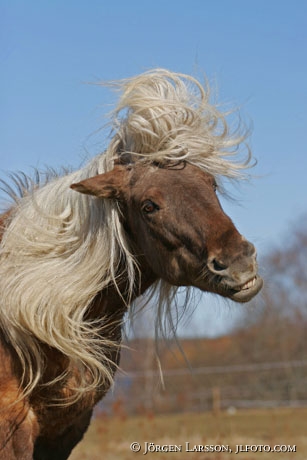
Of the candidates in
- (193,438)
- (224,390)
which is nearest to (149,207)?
(193,438)

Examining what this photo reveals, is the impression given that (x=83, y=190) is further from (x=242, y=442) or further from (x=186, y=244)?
(x=242, y=442)

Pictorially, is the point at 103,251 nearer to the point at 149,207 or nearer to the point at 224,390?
the point at 149,207

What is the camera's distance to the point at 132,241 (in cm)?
488

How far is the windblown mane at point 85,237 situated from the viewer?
465cm

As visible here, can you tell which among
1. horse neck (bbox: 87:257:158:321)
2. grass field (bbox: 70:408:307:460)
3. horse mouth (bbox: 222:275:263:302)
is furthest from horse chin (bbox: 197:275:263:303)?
grass field (bbox: 70:408:307:460)

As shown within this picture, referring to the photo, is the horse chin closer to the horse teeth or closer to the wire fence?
the horse teeth

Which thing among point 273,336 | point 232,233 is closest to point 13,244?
point 232,233

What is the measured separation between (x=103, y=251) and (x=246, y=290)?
107 cm

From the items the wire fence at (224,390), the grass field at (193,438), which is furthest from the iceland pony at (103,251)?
the wire fence at (224,390)

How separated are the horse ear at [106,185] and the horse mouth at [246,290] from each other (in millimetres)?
1018

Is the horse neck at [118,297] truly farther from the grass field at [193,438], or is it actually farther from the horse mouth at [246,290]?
the grass field at [193,438]

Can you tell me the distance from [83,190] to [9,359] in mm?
1156

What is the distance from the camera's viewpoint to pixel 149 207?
181 inches

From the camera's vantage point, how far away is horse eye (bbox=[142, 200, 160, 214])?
4.57 m
